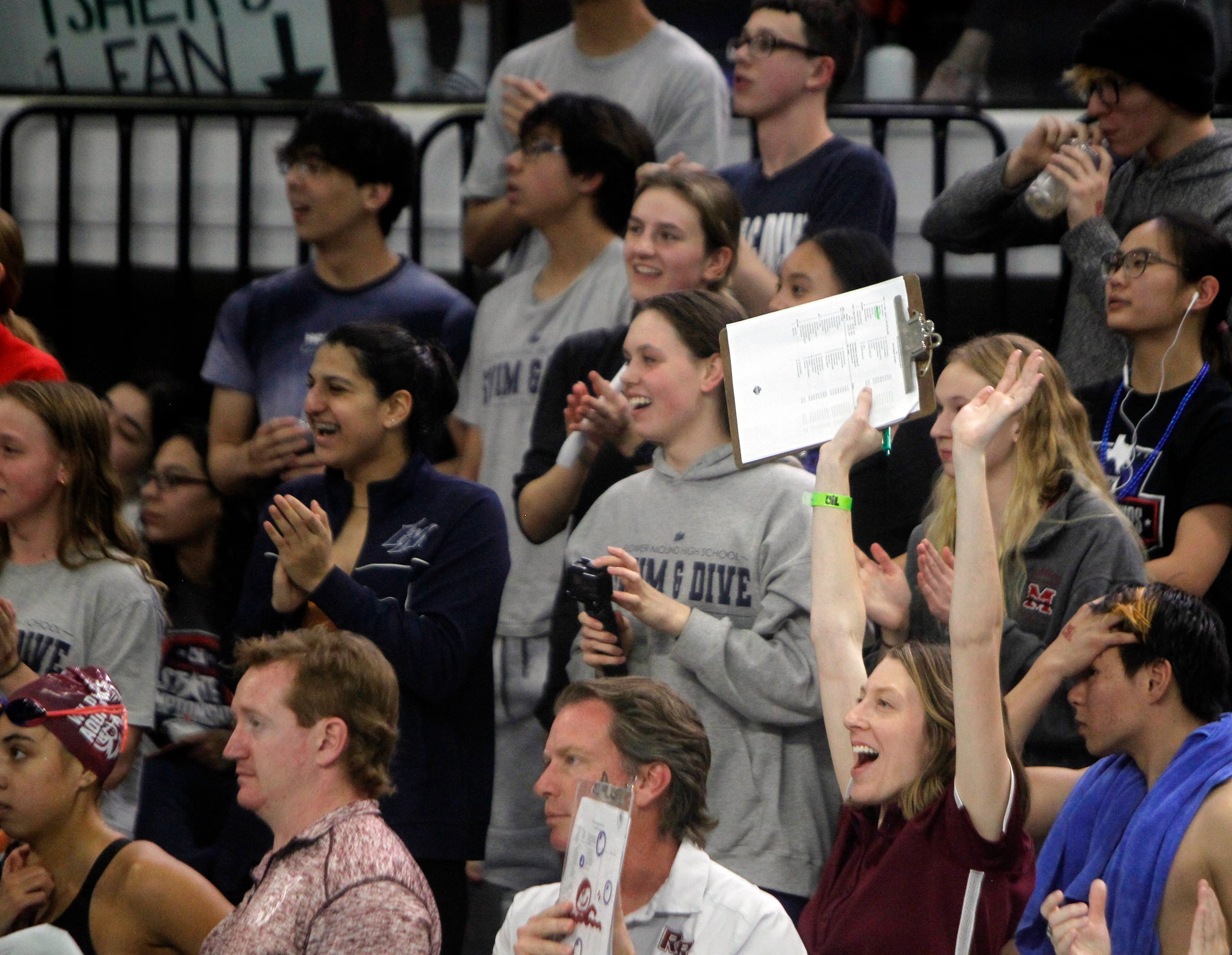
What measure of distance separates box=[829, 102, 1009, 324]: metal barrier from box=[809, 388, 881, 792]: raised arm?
9.21 ft

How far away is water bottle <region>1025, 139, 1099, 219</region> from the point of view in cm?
440

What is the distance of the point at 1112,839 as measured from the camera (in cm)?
313

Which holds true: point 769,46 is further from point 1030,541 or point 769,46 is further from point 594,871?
point 594,871

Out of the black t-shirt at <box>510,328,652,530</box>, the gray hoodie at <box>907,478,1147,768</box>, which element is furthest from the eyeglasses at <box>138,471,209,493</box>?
the gray hoodie at <box>907,478,1147,768</box>

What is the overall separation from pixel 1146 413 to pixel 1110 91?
88cm

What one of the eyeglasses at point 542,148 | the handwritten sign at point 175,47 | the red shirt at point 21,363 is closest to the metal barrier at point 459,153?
the handwritten sign at point 175,47

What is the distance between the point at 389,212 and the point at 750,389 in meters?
2.19

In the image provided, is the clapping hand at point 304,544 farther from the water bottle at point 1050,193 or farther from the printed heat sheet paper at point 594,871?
the water bottle at point 1050,193

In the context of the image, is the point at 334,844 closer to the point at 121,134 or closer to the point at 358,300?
the point at 358,300

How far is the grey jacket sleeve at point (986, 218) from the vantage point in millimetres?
4625

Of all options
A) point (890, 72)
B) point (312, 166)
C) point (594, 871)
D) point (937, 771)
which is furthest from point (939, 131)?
point (594, 871)

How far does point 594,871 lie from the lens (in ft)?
7.77

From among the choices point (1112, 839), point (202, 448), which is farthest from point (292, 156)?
point (1112, 839)

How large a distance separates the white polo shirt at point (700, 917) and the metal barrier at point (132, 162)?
378cm
